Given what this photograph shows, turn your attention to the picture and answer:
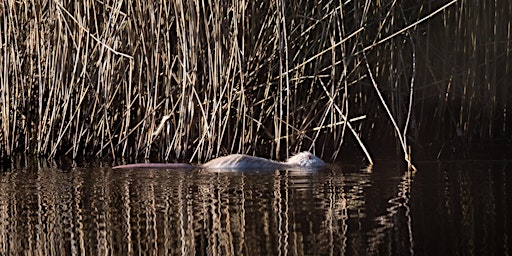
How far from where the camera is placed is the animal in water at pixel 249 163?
5855mm

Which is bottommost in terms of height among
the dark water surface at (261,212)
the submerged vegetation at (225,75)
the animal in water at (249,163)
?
the dark water surface at (261,212)

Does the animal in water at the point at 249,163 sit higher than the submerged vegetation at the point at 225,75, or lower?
lower

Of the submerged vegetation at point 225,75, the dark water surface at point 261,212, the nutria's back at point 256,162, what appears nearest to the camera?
the dark water surface at point 261,212

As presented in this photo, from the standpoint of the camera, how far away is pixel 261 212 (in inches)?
168

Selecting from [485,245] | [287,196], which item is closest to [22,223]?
[287,196]

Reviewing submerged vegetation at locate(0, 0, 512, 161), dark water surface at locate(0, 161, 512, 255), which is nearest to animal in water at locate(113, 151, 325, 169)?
dark water surface at locate(0, 161, 512, 255)

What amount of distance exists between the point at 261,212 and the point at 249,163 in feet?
5.24

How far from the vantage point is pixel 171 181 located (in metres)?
5.41

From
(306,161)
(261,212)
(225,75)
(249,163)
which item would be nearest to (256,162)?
(249,163)

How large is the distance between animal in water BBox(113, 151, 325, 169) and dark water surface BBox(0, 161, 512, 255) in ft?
0.44

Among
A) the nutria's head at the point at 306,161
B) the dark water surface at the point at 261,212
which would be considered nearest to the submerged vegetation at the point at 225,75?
the nutria's head at the point at 306,161

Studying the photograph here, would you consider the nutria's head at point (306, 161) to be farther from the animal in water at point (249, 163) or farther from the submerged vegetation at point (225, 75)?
the submerged vegetation at point (225, 75)

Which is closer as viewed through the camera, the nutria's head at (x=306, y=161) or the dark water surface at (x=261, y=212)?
the dark water surface at (x=261, y=212)

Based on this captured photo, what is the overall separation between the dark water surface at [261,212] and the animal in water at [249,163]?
133mm
